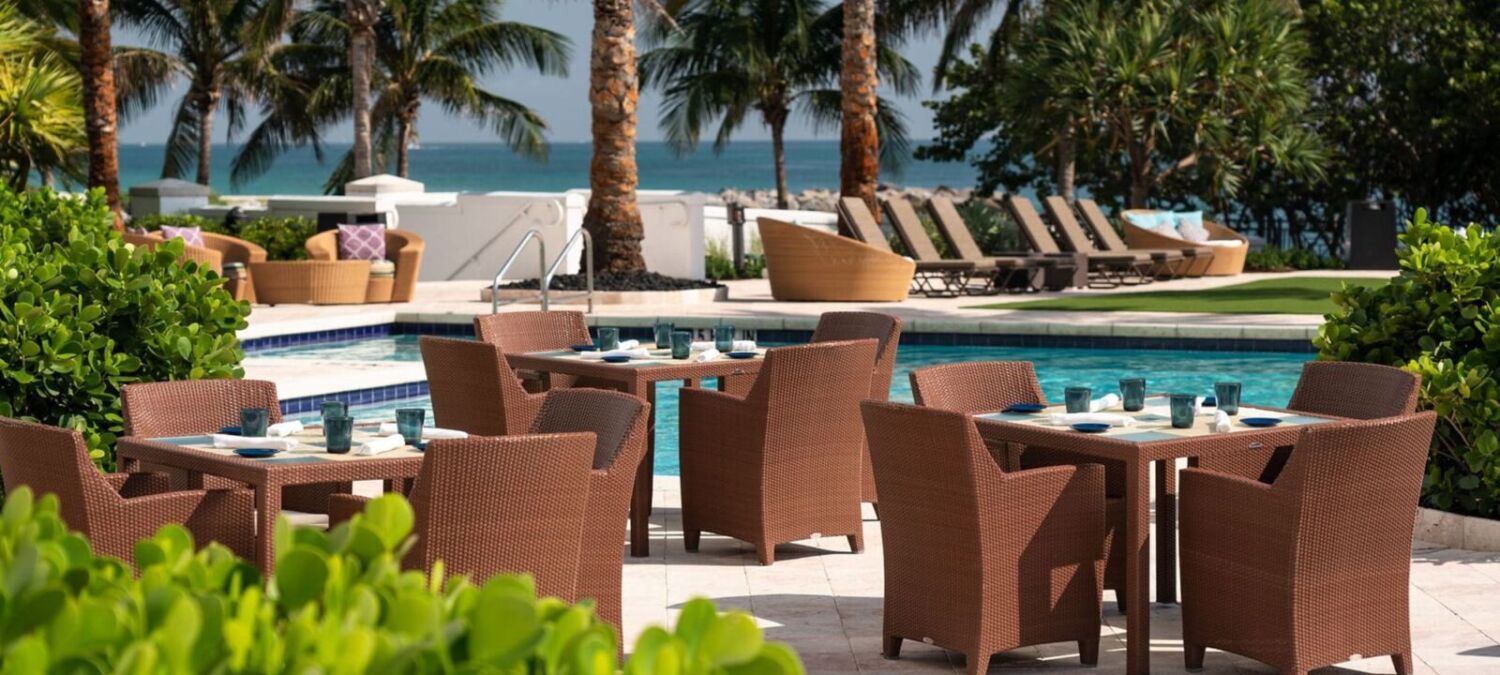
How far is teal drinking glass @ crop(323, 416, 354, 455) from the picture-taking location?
16.8 feet

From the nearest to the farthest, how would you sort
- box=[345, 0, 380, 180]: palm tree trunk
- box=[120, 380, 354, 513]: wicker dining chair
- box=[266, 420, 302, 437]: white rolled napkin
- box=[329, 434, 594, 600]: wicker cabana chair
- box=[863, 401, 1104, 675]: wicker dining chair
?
box=[329, 434, 594, 600]: wicker cabana chair → box=[863, 401, 1104, 675]: wicker dining chair → box=[266, 420, 302, 437]: white rolled napkin → box=[120, 380, 354, 513]: wicker dining chair → box=[345, 0, 380, 180]: palm tree trunk

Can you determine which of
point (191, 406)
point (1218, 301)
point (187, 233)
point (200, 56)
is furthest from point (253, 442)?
point (200, 56)

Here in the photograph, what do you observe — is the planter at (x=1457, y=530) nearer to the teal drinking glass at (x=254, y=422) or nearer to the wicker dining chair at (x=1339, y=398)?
the wicker dining chair at (x=1339, y=398)

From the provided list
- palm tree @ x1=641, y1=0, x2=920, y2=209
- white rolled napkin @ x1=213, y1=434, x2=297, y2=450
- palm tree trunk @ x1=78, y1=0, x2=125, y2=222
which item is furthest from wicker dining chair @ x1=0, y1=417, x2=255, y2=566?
palm tree @ x1=641, y1=0, x2=920, y2=209

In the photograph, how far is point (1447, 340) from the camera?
6770 millimetres

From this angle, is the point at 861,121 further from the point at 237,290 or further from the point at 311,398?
the point at 311,398

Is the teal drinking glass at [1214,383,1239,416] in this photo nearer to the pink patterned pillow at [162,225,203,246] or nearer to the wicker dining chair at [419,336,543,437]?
the wicker dining chair at [419,336,543,437]

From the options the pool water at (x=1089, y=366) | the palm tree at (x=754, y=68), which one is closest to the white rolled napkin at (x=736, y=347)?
the pool water at (x=1089, y=366)

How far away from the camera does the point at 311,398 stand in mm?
11336

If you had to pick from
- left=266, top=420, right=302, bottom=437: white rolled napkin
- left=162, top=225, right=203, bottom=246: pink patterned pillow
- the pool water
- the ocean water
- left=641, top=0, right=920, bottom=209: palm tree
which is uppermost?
left=641, top=0, right=920, bottom=209: palm tree

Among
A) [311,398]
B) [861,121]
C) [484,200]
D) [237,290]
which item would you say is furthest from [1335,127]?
[311,398]

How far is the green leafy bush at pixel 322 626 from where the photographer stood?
1562 mm

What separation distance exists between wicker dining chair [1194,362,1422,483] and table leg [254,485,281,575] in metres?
2.65

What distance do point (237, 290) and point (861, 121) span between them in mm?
6367
